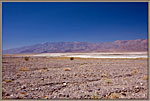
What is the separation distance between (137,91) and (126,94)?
714mm

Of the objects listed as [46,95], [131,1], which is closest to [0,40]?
[46,95]

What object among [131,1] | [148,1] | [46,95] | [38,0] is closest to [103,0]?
[131,1]

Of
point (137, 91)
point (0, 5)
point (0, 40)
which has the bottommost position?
point (137, 91)

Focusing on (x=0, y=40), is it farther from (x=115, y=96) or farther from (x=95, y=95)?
(x=115, y=96)

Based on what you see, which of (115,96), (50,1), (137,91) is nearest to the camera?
(50,1)

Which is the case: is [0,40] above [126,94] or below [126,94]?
above

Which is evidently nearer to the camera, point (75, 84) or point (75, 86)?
point (75, 86)

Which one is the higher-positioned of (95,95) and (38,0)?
(38,0)

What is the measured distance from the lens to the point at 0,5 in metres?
4.73

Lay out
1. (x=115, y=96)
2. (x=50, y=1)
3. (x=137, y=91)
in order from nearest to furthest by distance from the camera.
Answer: (x=50, y=1) → (x=115, y=96) → (x=137, y=91)

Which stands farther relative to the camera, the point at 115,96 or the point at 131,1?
the point at 115,96

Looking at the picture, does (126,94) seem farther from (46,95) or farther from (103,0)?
(103,0)

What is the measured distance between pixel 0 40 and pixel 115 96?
13.7 feet

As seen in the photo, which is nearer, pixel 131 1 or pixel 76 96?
pixel 131 1
